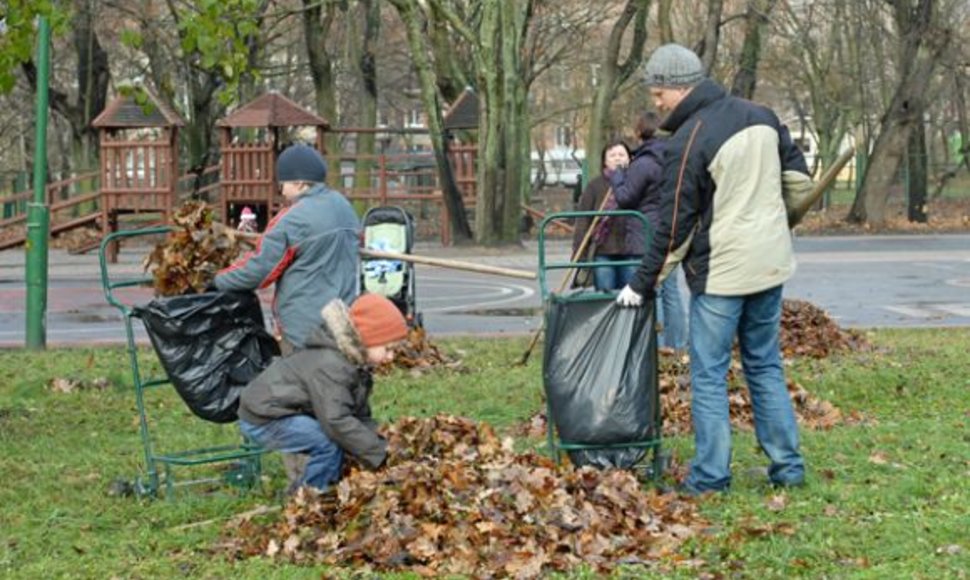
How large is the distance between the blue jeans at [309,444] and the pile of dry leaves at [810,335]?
5986 millimetres

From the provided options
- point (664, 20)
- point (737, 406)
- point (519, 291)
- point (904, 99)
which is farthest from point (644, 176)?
point (904, 99)

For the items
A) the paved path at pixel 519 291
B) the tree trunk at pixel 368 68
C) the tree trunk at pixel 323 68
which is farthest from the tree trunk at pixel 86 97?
the paved path at pixel 519 291

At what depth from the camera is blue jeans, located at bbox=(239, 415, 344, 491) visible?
729 centimetres

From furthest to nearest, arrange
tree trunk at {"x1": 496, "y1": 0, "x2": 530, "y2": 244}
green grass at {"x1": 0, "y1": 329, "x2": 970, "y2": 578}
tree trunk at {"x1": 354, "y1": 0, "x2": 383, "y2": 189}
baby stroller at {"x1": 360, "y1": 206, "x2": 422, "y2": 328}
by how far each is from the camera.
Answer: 1. tree trunk at {"x1": 354, "y1": 0, "x2": 383, "y2": 189}
2. tree trunk at {"x1": 496, "y1": 0, "x2": 530, "y2": 244}
3. baby stroller at {"x1": 360, "y1": 206, "x2": 422, "y2": 328}
4. green grass at {"x1": 0, "y1": 329, "x2": 970, "y2": 578}

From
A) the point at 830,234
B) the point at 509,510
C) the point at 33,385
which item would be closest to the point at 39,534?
the point at 509,510

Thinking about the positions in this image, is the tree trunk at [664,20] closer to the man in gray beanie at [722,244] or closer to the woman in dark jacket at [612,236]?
the woman in dark jacket at [612,236]

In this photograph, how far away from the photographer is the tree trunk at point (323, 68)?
36000mm

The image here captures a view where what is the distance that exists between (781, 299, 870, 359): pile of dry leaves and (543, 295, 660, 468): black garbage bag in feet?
16.4

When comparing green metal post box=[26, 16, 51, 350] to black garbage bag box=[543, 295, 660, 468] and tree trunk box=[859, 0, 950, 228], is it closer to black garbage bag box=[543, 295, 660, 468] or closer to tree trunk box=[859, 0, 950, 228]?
black garbage bag box=[543, 295, 660, 468]

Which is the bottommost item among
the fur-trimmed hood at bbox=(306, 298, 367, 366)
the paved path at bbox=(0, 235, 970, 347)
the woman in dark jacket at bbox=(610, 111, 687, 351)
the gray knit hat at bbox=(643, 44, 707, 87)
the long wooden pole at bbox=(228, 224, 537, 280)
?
the paved path at bbox=(0, 235, 970, 347)

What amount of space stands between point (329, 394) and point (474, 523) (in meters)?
0.95

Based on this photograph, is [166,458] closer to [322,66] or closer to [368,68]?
[322,66]

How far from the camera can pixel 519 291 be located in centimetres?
2212

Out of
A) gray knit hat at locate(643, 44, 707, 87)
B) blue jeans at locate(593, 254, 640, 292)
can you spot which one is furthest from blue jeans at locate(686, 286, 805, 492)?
blue jeans at locate(593, 254, 640, 292)
